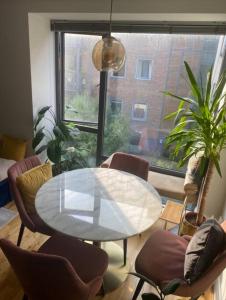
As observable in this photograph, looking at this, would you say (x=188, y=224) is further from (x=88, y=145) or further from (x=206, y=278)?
(x=88, y=145)

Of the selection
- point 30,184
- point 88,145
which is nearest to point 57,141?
point 88,145

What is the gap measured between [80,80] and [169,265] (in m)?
2.66

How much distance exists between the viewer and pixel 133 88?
309 cm

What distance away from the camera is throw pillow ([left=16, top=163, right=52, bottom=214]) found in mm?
2010

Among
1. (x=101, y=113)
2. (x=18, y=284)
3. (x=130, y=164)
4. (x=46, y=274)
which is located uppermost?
(x=101, y=113)

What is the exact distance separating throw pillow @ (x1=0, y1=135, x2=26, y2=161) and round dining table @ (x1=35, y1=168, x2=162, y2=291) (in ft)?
4.22

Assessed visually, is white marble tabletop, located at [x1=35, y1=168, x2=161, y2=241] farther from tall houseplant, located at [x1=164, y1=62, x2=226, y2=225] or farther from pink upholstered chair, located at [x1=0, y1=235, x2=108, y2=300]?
tall houseplant, located at [x1=164, y1=62, x2=226, y2=225]

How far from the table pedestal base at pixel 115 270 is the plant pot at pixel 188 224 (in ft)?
2.02

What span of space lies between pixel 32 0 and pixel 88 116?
157cm

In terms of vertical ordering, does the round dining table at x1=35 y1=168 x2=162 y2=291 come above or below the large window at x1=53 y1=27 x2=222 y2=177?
below

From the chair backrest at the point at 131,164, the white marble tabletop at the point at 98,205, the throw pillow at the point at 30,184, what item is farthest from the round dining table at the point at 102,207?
the chair backrest at the point at 131,164

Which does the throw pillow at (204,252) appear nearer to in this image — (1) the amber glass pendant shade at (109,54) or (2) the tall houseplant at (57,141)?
(1) the amber glass pendant shade at (109,54)

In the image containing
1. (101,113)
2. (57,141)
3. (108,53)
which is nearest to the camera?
(108,53)

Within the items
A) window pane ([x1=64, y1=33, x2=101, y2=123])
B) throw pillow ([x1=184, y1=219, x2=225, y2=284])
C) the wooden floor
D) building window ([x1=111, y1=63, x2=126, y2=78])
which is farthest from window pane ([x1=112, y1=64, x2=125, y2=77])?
throw pillow ([x1=184, y1=219, x2=225, y2=284])
